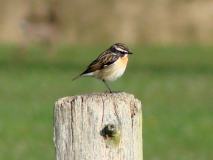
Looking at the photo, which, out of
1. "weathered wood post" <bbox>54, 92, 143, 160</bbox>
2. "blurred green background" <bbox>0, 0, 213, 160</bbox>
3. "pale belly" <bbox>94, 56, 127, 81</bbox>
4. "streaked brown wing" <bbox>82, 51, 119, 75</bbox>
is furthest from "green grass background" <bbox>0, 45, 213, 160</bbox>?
"weathered wood post" <bbox>54, 92, 143, 160</bbox>

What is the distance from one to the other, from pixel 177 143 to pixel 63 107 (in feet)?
36.1

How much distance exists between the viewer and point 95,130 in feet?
15.3

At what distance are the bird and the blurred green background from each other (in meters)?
6.24

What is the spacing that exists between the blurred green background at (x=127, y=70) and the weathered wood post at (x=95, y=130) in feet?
30.4

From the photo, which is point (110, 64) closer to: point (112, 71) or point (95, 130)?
point (112, 71)

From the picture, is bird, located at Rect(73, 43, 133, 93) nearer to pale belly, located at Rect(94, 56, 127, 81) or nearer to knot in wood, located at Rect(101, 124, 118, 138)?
pale belly, located at Rect(94, 56, 127, 81)

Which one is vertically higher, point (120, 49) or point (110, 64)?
point (120, 49)

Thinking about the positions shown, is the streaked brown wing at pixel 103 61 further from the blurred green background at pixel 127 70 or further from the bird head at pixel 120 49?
the blurred green background at pixel 127 70

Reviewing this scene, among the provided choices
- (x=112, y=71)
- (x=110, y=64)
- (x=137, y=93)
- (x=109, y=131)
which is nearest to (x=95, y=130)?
(x=109, y=131)

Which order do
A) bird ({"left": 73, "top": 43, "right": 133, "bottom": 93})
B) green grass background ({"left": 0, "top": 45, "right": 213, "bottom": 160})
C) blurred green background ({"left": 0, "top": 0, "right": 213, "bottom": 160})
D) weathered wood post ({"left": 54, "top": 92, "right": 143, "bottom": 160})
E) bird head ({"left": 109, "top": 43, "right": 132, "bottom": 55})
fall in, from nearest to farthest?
weathered wood post ({"left": 54, "top": 92, "right": 143, "bottom": 160}) → bird head ({"left": 109, "top": 43, "right": 132, "bottom": 55}) → bird ({"left": 73, "top": 43, "right": 133, "bottom": 93}) → green grass background ({"left": 0, "top": 45, "right": 213, "bottom": 160}) → blurred green background ({"left": 0, "top": 0, "right": 213, "bottom": 160})

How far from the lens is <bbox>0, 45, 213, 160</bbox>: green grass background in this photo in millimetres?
15422

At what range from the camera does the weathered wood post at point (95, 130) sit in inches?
184

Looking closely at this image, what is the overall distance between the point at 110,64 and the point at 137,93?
14833 millimetres

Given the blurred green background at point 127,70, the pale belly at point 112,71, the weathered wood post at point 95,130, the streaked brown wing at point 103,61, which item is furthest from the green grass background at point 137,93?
the weathered wood post at point 95,130
